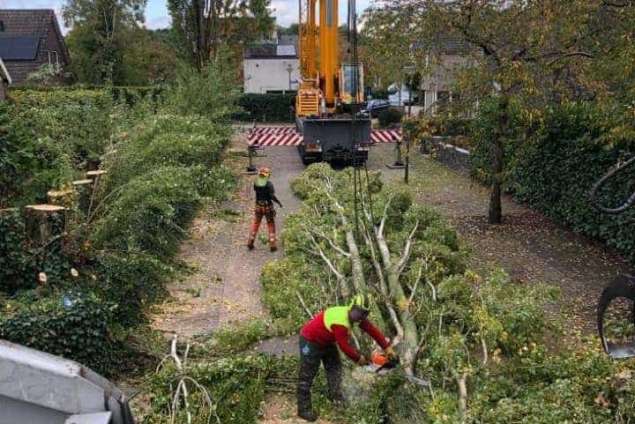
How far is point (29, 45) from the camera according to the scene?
44.3 m

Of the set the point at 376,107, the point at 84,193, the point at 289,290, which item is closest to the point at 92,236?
the point at 84,193

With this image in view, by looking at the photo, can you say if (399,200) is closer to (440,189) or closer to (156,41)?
(440,189)

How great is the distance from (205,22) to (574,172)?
25.5 metres

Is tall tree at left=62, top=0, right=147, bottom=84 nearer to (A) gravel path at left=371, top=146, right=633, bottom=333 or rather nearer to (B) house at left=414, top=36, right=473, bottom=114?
(A) gravel path at left=371, top=146, right=633, bottom=333

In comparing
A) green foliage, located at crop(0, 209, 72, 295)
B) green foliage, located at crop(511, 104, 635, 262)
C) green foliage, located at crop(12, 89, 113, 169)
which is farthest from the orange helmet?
green foliage, located at crop(12, 89, 113, 169)

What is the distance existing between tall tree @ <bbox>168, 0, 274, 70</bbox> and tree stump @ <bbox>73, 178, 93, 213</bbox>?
856 inches

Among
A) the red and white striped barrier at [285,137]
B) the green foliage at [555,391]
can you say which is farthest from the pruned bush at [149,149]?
the red and white striped barrier at [285,137]

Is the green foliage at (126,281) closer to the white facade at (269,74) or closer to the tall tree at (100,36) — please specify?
the tall tree at (100,36)

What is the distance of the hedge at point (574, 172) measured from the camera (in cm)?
1149

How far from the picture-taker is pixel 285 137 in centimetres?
2544

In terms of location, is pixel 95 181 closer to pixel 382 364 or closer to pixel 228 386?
pixel 228 386

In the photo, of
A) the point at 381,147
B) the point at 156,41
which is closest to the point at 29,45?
the point at 156,41

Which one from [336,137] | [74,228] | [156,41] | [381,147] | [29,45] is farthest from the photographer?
[156,41]

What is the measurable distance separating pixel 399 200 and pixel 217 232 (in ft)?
13.8
